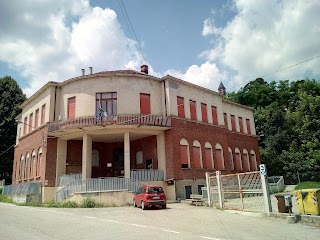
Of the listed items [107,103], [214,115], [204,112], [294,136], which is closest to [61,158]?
[107,103]

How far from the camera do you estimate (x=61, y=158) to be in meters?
25.7

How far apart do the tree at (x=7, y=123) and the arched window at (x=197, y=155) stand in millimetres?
29022

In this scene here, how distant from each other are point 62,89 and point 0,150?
2214cm

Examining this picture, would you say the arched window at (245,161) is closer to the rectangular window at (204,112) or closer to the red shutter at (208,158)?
the red shutter at (208,158)

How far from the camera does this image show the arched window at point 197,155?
2670cm

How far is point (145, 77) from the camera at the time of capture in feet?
84.4

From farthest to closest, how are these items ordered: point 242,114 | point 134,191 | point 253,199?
point 242,114
point 134,191
point 253,199

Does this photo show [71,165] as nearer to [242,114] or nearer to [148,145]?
[148,145]

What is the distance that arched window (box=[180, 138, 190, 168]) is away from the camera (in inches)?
1001

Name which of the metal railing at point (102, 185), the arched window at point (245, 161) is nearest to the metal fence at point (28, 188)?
the metal railing at point (102, 185)

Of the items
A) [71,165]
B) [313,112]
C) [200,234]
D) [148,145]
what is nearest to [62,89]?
[71,165]

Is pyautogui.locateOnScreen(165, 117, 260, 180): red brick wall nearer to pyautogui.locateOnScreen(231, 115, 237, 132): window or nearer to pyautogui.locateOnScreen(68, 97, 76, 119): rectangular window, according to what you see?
pyautogui.locateOnScreen(231, 115, 237, 132): window

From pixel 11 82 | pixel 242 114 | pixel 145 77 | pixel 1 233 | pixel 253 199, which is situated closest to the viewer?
pixel 1 233

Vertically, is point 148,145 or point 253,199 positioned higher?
point 148,145
